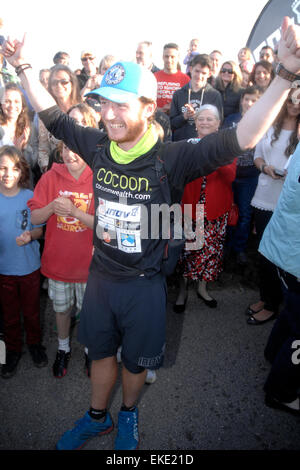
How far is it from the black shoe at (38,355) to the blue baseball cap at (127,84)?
2074 millimetres

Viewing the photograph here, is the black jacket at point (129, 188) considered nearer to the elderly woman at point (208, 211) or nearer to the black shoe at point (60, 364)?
the black shoe at point (60, 364)

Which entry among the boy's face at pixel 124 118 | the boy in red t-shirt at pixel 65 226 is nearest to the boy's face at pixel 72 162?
the boy in red t-shirt at pixel 65 226

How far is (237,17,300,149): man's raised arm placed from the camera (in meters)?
1.15

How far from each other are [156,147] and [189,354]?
1.90 metres

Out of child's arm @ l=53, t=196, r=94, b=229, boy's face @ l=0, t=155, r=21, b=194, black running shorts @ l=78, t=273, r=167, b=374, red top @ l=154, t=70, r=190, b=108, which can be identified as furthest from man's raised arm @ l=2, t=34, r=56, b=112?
red top @ l=154, t=70, r=190, b=108

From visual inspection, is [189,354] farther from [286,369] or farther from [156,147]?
[156,147]

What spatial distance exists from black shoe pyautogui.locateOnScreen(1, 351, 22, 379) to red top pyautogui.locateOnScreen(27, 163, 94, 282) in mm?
788

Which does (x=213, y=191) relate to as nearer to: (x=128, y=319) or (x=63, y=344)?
(x=128, y=319)

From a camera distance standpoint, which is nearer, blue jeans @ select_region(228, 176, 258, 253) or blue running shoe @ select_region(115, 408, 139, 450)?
blue running shoe @ select_region(115, 408, 139, 450)

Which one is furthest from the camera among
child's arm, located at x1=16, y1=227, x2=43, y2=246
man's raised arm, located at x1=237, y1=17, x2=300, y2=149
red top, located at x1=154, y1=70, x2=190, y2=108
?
red top, located at x1=154, y1=70, x2=190, y2=108

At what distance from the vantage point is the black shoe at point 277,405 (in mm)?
2209

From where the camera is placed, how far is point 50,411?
2.17 meters
